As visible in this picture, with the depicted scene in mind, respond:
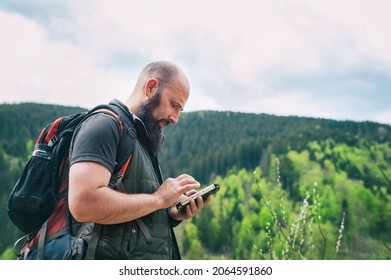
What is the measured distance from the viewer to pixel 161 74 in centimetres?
211

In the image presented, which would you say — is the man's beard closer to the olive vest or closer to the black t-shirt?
the olive vest

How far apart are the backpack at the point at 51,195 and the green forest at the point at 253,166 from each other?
4140cm

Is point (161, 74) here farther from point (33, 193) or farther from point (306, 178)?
point (306, 178)

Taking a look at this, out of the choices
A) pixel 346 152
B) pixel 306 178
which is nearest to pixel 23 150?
pixel 306 178

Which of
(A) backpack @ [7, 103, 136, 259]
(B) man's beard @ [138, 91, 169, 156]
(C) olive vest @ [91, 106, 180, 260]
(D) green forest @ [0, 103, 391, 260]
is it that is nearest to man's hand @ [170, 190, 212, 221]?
(C) olive vest @ [91, 106, 180, 260]

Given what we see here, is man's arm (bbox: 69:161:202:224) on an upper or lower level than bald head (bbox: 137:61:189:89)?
lower

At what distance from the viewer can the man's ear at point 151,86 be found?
209cm

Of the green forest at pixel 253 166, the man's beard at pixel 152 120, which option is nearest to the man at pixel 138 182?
the man's beard at pixel 152 120

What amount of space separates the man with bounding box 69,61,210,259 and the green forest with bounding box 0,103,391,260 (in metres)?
41.1

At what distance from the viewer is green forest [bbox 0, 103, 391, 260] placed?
185 ft

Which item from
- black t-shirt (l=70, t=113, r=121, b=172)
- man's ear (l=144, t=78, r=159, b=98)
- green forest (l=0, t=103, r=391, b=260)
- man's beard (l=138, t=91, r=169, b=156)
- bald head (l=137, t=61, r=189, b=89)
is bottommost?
black t-shirt (l=70, t=113, r=121, b=172)

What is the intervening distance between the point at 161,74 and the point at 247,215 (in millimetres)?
62872

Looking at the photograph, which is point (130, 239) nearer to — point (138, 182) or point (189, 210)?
point (138, 182)

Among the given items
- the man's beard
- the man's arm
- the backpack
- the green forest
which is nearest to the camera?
the man's arm
